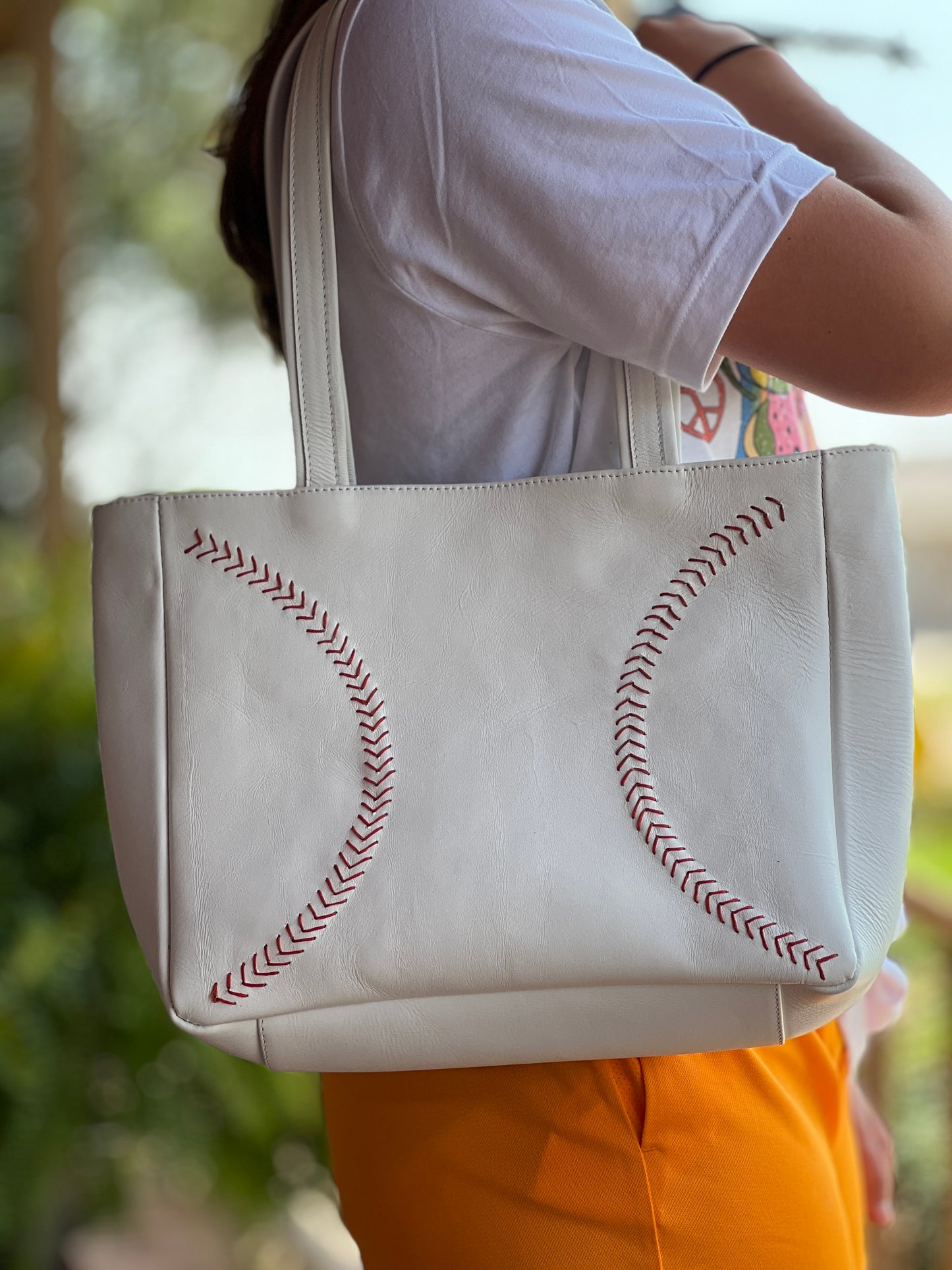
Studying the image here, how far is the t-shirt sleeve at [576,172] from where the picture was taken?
0.52m

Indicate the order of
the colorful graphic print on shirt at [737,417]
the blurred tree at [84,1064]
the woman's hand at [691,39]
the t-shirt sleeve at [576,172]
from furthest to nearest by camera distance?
the blurred tree at [84,1064] → the woman's hand at [691,39] → the colorful graphic print on shirt at [737,417] → the t-shirt sleeve at [576,172]

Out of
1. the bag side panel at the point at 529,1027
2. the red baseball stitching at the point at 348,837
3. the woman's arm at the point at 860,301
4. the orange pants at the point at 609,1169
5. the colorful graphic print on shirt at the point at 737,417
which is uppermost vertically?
the woman's arm at the point at 860,301

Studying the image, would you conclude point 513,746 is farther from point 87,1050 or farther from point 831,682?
point 87,1050

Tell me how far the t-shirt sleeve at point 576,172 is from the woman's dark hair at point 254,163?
16cm

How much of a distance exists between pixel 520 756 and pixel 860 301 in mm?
281

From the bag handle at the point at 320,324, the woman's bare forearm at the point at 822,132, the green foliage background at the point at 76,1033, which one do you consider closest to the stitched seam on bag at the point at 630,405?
the bag handle at the point at 320,324

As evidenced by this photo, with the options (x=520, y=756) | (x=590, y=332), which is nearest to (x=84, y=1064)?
(x=520, y=756)

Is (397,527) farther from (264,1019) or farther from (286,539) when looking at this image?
(264,1019)

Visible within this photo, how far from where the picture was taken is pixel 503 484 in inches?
23.0

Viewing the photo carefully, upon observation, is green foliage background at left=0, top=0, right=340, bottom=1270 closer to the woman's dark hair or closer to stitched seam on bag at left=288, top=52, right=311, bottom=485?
the woman's dark hair

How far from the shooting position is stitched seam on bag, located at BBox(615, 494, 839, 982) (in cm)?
56

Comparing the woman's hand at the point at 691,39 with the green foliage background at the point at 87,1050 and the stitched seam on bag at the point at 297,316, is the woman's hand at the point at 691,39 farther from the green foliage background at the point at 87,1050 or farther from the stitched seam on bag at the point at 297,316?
the green foliage background at the point at 87,1050

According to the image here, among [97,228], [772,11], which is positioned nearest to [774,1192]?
[772,11]

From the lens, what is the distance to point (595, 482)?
576 millimetres
